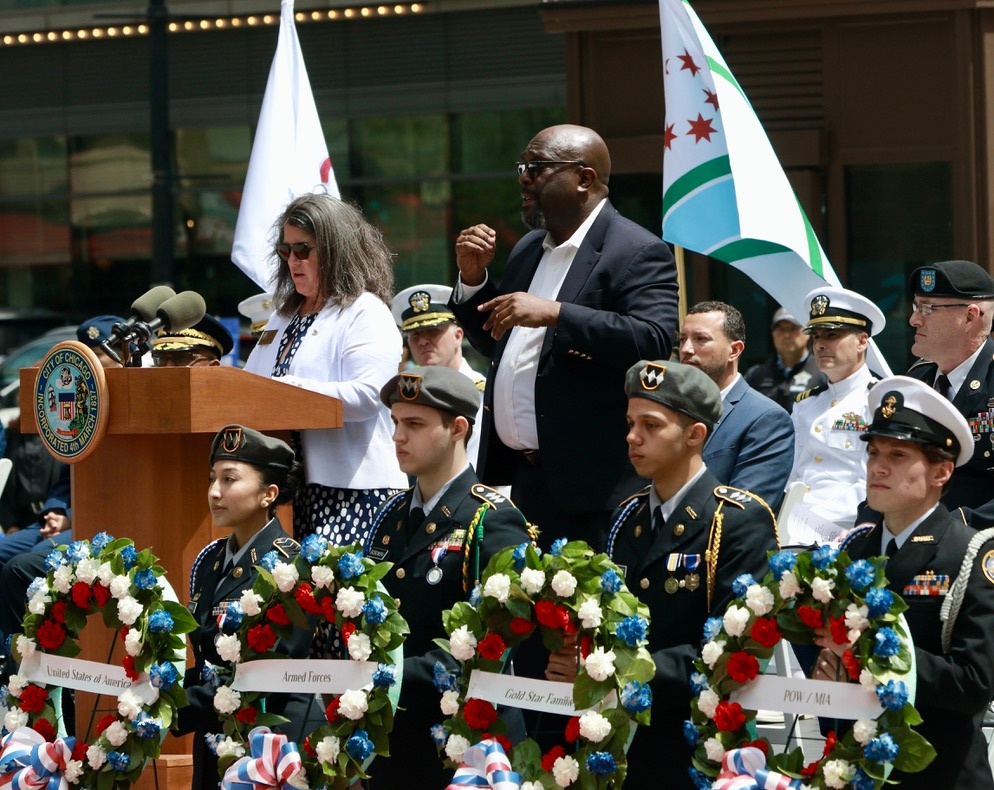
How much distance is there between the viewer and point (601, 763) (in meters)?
4.15

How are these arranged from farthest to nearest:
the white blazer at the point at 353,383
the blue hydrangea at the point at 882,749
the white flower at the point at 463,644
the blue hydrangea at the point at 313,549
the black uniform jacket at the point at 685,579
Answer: the white blazer at the point at 353,383, the blue hydrangea at the point at 313,549, the black uniform jacket at the point at 685,579, the white flower at the point at 463,644, the blue hydrangea at the point at 882,749

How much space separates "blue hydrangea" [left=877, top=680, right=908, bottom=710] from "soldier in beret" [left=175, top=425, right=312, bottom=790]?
171cm

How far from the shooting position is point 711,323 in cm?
692

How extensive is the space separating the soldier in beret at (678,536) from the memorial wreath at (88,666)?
136 cm

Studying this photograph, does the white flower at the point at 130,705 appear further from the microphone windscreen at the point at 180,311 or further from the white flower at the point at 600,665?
the microphone windscreen at the point at 180,311

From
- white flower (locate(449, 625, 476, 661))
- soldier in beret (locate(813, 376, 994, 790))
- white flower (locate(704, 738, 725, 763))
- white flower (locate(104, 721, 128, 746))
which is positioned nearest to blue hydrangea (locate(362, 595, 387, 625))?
white flower (locate(449, 625, 476, 661))

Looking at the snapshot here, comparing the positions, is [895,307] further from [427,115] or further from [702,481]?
[427,115]

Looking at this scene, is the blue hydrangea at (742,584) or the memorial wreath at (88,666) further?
the memorial wreath at (88,666)

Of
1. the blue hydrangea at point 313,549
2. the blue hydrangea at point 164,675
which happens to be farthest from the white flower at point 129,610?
the blue hydrangea at point 313,549

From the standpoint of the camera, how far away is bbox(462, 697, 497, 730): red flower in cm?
436

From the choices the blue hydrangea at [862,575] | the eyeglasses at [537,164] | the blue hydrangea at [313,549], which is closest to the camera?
the blue hydrangea at [862,575]

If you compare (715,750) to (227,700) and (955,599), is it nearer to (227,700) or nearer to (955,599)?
(955,599)

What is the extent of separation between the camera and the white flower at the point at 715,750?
410 centimetres

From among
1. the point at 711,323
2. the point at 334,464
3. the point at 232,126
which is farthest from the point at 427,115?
the point at 334,464
